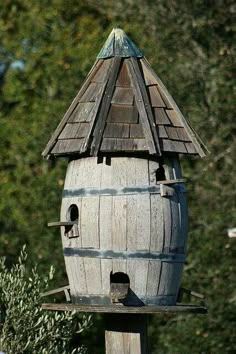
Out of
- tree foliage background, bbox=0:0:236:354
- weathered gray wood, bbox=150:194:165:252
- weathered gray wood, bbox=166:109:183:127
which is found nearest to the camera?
weathered gray wood, bbox=150:194:165:252

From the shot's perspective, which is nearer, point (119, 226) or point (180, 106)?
point (119, 226)

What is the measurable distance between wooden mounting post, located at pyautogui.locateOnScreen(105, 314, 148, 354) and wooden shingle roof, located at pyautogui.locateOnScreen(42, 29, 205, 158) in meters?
1.09

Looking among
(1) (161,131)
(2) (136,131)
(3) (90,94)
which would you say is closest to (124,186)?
(2) (136,131)

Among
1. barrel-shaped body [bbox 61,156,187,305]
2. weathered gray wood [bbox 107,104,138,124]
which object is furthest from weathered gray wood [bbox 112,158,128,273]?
weathered gray wood [bbox 107,104,138,124]

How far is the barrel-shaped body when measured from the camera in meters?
6.84

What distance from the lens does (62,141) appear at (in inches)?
286

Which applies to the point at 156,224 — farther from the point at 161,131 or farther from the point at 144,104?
the point at 144,104

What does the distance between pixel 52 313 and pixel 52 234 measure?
219 centimetres

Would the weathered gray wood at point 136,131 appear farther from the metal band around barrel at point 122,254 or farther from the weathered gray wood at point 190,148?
the metal band around barrel at point 122,254

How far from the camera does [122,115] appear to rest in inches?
276

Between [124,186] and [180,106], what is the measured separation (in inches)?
166

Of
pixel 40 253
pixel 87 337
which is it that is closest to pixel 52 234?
pixel 40 253

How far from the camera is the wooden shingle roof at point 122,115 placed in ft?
22.7

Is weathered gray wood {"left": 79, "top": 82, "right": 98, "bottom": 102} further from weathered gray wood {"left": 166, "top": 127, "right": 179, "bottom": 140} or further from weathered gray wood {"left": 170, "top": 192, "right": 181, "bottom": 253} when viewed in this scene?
weathered gray wood {"left": 170, "top": 192, "right": 181, "bottom": 253}
